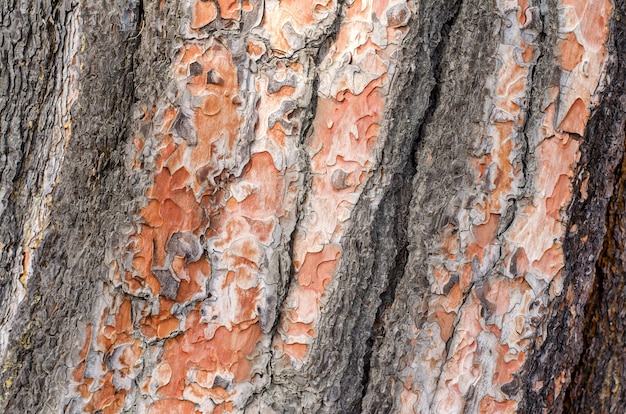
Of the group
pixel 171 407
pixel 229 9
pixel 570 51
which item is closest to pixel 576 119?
pixel 570 51

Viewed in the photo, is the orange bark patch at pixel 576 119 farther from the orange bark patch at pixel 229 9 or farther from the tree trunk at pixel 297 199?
the orange bark patch at pixel 229 9

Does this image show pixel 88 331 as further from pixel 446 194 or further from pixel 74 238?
pixel 446 194

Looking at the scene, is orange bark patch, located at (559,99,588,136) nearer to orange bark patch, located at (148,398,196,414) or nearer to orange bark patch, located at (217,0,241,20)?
orange bark patch, located at (217,0,241,20)

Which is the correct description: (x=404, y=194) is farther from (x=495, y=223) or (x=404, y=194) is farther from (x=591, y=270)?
(x=591, y=270)

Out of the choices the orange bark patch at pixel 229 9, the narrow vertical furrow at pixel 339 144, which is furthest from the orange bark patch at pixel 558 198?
the orange bark patch at pixel 229 9

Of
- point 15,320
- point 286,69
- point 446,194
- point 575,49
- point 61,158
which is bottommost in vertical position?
point 15,320

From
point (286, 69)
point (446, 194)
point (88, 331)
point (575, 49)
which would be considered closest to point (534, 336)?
point (446, 194)

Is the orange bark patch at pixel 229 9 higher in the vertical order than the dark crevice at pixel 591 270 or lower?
higher

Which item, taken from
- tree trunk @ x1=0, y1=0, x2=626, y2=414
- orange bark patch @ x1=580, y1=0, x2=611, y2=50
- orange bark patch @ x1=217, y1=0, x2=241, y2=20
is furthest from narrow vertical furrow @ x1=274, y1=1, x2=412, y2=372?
orange bark patch @ x1=580, y1=0, x2=611, y2=50
